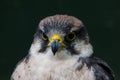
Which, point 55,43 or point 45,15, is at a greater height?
point 55,43

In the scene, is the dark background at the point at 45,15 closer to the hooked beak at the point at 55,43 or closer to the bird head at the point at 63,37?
the bird head at the point at 63,37

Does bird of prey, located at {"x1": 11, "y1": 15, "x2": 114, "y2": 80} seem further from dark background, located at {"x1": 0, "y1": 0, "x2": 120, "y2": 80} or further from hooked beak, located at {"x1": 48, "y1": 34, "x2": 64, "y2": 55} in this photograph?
dark background, located at {"x1": 0, "y1": 0, "x2": 120, "y2": 80}

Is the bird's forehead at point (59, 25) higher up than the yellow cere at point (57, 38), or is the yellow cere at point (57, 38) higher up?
the bird's forehead at point (59, 25)

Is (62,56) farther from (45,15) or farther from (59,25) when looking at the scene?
(45,15)

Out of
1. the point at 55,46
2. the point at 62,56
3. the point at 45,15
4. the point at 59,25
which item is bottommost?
the point at 45,15

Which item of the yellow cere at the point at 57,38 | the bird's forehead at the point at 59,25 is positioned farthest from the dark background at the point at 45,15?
the yellow cere at the point at 57,38

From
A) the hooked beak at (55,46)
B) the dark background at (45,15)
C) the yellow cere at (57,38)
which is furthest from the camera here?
the dark background at (45,15)

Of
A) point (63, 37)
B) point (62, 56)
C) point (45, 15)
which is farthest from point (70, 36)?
point (45, 15)
